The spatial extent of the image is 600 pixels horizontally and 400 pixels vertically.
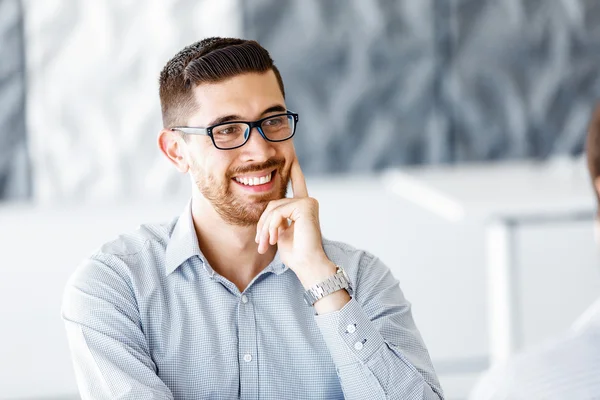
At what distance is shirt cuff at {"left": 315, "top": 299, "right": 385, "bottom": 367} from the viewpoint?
172cm

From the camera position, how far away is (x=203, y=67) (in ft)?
6.16

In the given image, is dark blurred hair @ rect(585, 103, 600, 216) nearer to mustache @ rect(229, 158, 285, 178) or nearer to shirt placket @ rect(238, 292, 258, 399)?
mustache @ rect(229, 158, 285, 178)

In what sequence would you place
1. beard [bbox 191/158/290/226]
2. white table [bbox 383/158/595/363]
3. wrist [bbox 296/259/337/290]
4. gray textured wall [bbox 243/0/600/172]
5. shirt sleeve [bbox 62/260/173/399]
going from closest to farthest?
shirt sleeve [bbox 62/260/173/399]
wrist [bbox 296/259/337/290]
beard [bbox 191/158/290/226]
white table [bbox 383/158/595/363]
gray textured wall [bbox 243/0/600/172]

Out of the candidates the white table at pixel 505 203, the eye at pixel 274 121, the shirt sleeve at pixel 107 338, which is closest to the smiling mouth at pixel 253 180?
the eye at pixel 274 121

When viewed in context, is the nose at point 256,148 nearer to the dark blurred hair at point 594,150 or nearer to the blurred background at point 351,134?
the dark blurred hair at point 594,150

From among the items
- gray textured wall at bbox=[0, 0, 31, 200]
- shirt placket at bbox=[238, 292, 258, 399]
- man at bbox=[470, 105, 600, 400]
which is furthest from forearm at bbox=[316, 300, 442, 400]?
gray textured wall at bbox=[0, 0, 31, 200]

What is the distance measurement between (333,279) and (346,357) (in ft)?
0.50

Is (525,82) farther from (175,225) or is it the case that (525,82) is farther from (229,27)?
(175,225)

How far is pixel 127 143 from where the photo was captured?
4129 mm

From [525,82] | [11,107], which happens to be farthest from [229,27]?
[525,82]

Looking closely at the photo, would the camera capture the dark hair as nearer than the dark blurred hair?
No

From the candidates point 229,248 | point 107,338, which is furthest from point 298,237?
point 107,338

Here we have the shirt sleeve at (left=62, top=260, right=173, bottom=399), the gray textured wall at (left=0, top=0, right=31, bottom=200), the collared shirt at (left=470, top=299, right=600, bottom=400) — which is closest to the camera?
the collared shirt at (left=470, top=299, right=600, bottom=400)

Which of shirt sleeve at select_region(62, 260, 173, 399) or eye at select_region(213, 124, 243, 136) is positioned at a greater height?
eye at select_region(213, 124, 243, 136)
